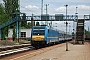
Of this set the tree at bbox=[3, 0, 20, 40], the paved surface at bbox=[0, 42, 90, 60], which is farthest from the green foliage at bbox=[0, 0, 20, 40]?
the paved surface at bbox=[0, 42, 90, 60]

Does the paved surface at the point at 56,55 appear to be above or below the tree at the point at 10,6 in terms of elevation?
below

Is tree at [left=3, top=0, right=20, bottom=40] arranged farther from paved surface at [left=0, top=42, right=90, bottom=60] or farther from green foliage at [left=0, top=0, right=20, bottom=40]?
paved surface at [left=0, top=42, right=90, bottom=60]

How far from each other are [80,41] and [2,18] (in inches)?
1211

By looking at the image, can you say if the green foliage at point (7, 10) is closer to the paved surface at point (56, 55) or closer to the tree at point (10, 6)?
the tree at point (10, 6)

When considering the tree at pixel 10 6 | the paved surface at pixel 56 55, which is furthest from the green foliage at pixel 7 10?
the paved surface at pixel 56 55

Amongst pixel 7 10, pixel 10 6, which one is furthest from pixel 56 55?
pixel 7 10

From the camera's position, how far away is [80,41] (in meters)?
63.1

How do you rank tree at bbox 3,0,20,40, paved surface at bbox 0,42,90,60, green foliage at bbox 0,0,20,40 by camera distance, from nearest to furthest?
paved surface at bbox 0,42,90,60 → green foliage at bbox 0,0,20,40 → tree at bbox 3,0,20,40

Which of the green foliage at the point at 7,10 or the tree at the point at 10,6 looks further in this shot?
the tree at the point at 10,6

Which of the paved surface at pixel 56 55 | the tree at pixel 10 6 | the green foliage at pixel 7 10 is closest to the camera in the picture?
the paved surface at pixel 56 55

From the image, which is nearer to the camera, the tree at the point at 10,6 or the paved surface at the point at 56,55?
the paved surface at the point at 56,55

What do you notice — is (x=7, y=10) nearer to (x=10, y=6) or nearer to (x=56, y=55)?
(x=10, y=6)

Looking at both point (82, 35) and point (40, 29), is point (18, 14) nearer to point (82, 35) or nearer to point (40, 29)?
point (82, 35)

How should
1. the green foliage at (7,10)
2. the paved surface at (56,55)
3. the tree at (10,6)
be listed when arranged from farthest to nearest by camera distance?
1. the tree at (10,6)
2. the green foliage at (7,10)
3. the paved surface at (56,55)
